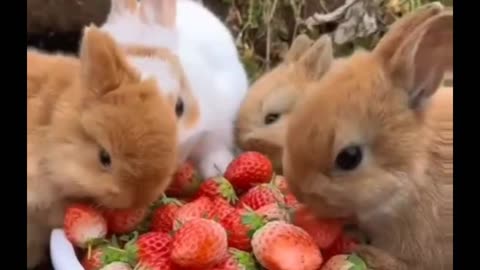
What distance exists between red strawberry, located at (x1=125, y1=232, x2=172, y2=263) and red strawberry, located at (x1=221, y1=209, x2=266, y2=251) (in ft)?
0.26

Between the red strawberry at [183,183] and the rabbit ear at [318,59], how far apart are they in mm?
238

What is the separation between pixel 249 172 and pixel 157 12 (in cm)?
28

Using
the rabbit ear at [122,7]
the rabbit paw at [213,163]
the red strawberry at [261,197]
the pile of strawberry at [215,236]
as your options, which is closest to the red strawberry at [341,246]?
the pile of strawberry at [215,236]

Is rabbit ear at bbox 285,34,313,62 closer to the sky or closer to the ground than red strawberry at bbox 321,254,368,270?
closer to the sky

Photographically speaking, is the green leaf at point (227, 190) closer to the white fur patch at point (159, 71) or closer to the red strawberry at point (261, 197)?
the red strawberry at point (261, 197)

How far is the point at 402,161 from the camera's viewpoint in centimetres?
100

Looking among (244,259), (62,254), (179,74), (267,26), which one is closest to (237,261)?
(244,259)

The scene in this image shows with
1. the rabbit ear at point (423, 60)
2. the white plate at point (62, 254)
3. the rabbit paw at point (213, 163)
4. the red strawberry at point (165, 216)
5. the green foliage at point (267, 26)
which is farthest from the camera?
the green foliage at point (267, 26)

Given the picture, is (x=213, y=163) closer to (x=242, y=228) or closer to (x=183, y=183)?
(x=183, y=183)

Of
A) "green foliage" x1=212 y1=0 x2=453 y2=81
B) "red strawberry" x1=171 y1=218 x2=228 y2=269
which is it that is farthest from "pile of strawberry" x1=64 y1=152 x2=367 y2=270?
"green foliage" x1=212 y1=0 x2=453 y2=81

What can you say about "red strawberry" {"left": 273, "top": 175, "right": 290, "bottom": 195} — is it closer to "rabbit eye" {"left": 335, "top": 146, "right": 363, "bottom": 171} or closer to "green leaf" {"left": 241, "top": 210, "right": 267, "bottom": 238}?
"green leaf" {"left": 241, "top": 210, "right": 267, "bottom": 238}

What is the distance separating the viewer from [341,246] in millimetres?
1076

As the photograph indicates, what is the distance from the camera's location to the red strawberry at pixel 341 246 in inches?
42.1

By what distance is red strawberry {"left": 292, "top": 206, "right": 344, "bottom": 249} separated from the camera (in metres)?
1.05
